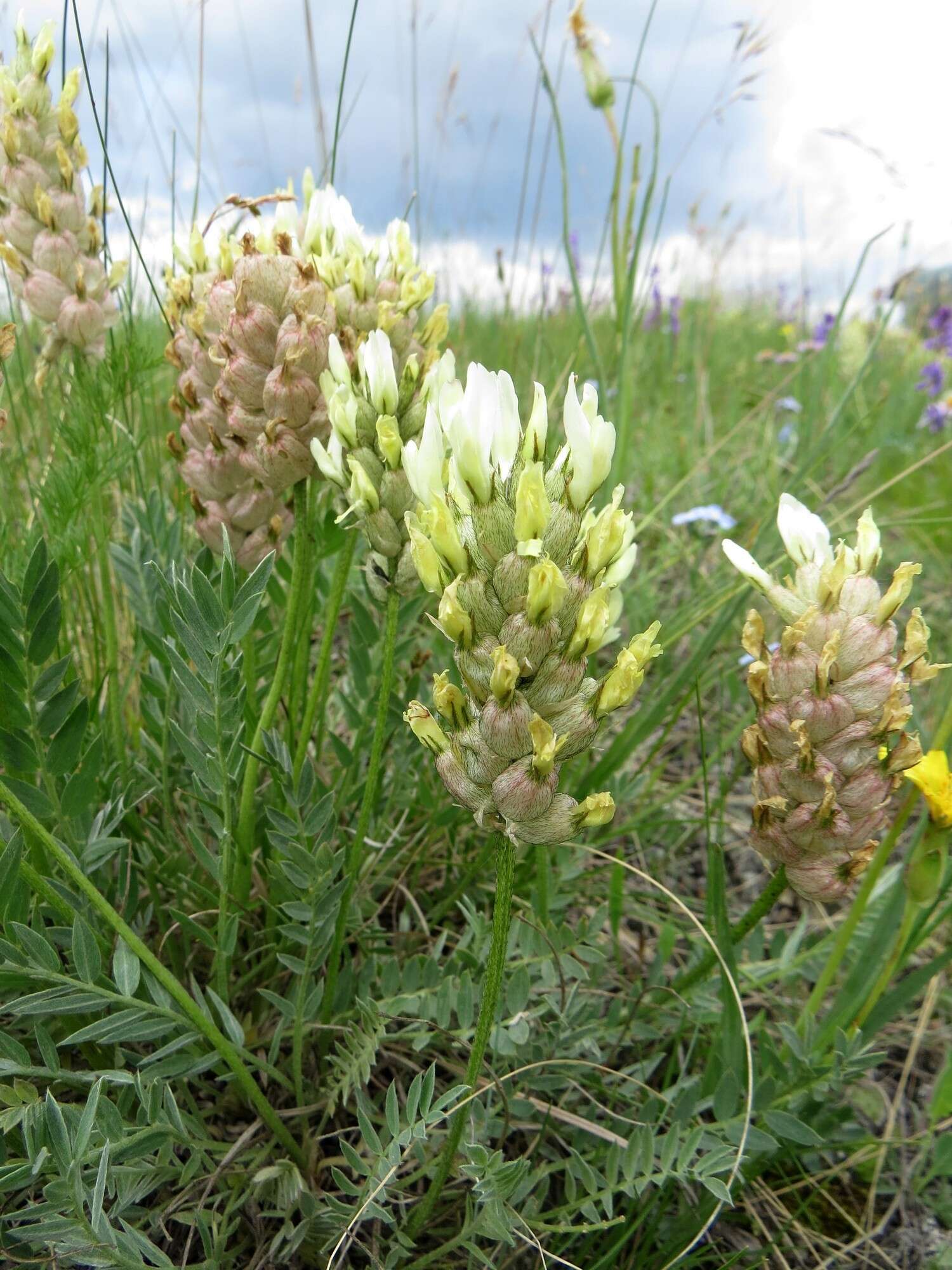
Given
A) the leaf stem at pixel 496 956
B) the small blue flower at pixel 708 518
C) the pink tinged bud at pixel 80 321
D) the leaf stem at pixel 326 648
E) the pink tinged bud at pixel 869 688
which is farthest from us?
the small blue flower at pixel 708 518

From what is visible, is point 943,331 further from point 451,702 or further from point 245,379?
point 451,702

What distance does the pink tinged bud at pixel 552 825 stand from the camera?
0.96 meters

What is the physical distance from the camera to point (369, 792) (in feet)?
4.15

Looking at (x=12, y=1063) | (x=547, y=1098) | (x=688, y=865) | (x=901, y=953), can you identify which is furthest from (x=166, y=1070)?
(x=688, y=865)

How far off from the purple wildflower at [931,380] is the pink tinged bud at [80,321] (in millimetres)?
6531

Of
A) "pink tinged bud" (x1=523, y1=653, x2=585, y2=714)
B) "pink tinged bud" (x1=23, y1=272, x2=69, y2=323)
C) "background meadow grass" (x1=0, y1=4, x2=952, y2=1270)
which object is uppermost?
"pink tinged bud" (x1=23, y1=272, x2=69, y2=323)

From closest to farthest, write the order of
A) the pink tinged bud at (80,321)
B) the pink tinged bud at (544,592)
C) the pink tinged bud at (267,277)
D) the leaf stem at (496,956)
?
1. the pink tinged bud at (544,592)
2. the leaf stem at (496,956)
3. the pink tinged bud at (267,277)
4. the pink tinged bud at (80,321)

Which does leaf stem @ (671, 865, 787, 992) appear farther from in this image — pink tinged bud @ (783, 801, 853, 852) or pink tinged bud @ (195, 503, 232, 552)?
pink tinged bud @ (195, 503, 232, 552)

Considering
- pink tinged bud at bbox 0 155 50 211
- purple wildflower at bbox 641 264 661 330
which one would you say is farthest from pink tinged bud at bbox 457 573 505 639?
purple wildflower at bbox 641 264 661 330

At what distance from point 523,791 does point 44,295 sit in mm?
1534

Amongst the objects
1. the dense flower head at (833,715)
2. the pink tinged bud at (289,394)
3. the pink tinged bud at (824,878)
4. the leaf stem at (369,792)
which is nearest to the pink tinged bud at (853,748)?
the dense flower head at (833,715)

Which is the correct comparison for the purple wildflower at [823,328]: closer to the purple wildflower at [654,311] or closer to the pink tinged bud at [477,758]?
the purple wildflower at [654,311]

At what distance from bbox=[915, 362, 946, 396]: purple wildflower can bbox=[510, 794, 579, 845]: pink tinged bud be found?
22.7ft

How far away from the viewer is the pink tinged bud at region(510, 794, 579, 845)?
3.16 feet
